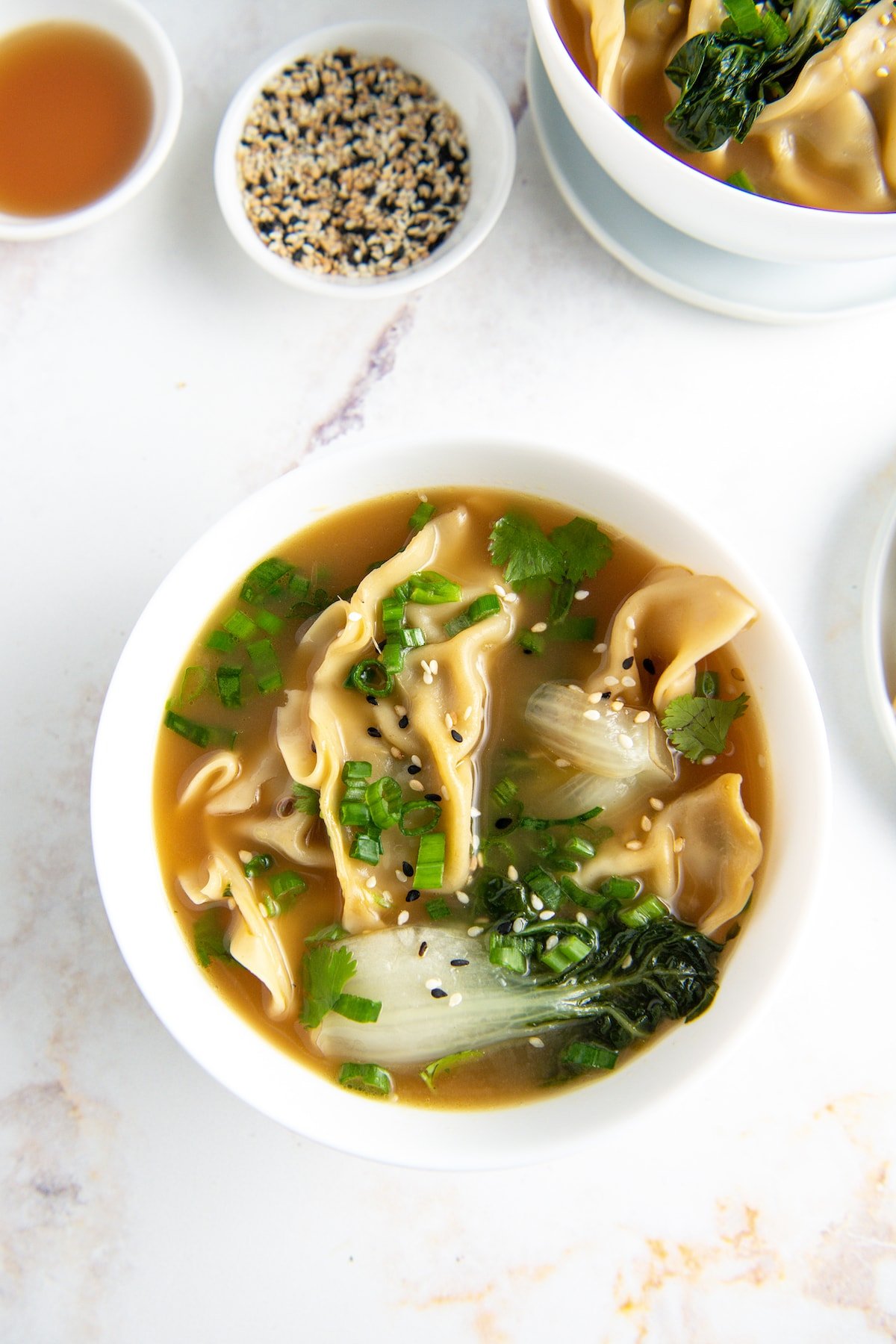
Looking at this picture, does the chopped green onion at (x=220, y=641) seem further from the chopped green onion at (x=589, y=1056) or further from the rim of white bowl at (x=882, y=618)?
the rim of white bowl at (x=882, y=618)

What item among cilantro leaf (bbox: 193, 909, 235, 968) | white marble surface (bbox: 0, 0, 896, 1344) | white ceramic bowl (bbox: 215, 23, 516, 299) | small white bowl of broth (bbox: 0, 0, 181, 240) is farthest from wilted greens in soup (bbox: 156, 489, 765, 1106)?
small white bowl of broth (bbox: 0, 0, 181, 240)

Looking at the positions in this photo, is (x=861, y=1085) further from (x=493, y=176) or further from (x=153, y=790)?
(x=493, y=176)

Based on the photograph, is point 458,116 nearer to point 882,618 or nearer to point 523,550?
point 523,550

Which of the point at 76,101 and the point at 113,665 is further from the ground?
the point at 76,101

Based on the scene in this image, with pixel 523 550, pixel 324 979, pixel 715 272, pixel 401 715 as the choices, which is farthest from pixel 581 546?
pixel 324 979

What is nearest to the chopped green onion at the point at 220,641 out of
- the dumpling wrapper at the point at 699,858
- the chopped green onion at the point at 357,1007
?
the chopped green onion at the point at 357,1007

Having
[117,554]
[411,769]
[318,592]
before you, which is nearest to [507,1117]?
[411,769]

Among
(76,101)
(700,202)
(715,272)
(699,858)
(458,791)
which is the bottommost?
(458,791)
